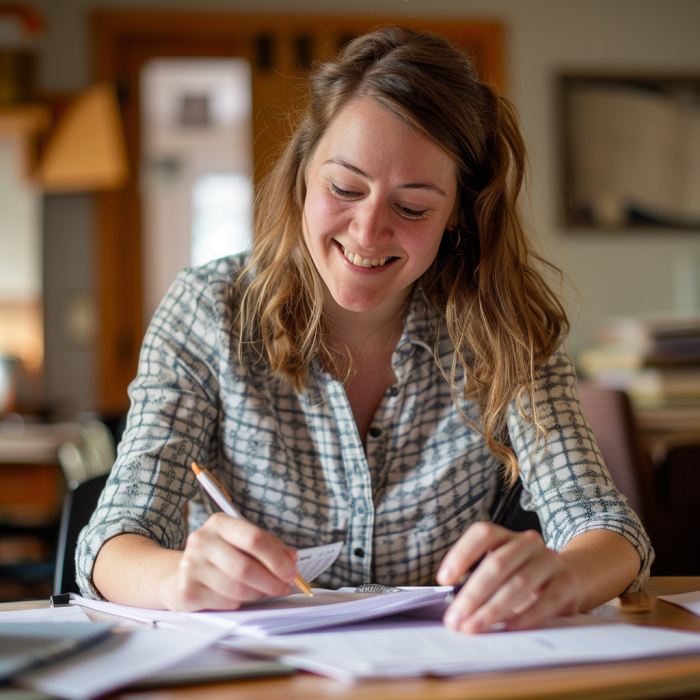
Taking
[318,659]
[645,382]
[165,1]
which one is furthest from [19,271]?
[318,659]

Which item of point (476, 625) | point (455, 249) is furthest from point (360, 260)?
point (476, 625)

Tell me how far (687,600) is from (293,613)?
43 cm

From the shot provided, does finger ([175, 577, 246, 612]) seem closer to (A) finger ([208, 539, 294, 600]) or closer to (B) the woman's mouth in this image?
(A) finger ([208, 539, 294, 600])

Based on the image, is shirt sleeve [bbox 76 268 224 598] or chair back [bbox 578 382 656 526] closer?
shirt sleeve [bbox 76 268 224 598]

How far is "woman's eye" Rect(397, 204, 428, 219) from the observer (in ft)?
3.47

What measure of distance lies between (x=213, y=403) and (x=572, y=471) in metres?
0.50

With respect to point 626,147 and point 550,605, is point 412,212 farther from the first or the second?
point 626,147

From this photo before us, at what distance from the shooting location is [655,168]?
141 inches

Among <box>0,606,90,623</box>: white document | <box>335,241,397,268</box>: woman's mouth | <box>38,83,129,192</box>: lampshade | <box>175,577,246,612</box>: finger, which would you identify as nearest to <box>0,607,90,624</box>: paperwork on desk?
<box>0,606,90,623</box>: white document

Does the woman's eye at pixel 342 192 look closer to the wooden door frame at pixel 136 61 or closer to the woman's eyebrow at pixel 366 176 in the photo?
the woman's eyebrow at pixel 366 176

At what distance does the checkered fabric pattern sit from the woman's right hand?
28 centimetres

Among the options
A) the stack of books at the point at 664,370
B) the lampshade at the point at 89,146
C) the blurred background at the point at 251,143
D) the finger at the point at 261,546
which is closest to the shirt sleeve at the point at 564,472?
the finger at the point at 261,546

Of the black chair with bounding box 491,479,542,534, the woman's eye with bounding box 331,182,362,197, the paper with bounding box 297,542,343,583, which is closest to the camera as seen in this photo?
the paper with bounding box 297,542,343,583

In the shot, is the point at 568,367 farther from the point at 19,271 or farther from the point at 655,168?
the point at 19,271
